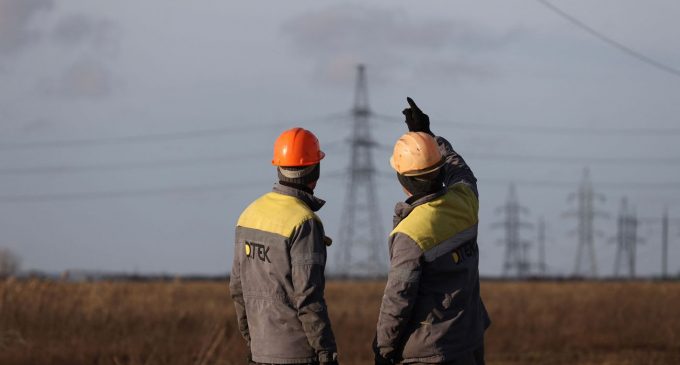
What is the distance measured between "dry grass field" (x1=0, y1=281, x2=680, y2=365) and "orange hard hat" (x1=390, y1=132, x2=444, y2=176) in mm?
5987

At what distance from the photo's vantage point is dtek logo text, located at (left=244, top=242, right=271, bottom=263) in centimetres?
736

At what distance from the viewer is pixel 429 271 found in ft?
23.3

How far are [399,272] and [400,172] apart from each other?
2.19 ft

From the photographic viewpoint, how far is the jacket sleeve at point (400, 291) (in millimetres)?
6898

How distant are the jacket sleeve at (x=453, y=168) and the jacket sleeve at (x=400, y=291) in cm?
96

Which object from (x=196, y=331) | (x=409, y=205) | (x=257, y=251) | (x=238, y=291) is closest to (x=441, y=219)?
(x=409, y=205)

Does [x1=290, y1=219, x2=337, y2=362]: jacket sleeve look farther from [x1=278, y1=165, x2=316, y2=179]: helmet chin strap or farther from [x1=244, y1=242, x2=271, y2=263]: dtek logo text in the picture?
[x1=278, y1=165, x2=316, y2=179]: helmet chin strap

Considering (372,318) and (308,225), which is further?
(372,318)

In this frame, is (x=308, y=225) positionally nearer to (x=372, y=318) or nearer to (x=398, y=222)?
(x=398, y=222)

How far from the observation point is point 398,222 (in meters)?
7.32

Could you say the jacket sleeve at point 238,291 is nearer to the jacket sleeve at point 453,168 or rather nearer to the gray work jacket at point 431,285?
the gray work jacket at point 431,285

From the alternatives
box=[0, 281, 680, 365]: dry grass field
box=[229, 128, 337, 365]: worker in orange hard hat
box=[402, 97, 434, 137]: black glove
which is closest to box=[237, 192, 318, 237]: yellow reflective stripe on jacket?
box=[229, 128, 337, 365]: worker in orange hard hat

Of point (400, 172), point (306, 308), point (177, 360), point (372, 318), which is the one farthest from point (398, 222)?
point (372, 318)

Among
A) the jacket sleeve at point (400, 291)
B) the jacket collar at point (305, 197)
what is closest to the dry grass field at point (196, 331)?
the jacket collar at point (305, 197)
